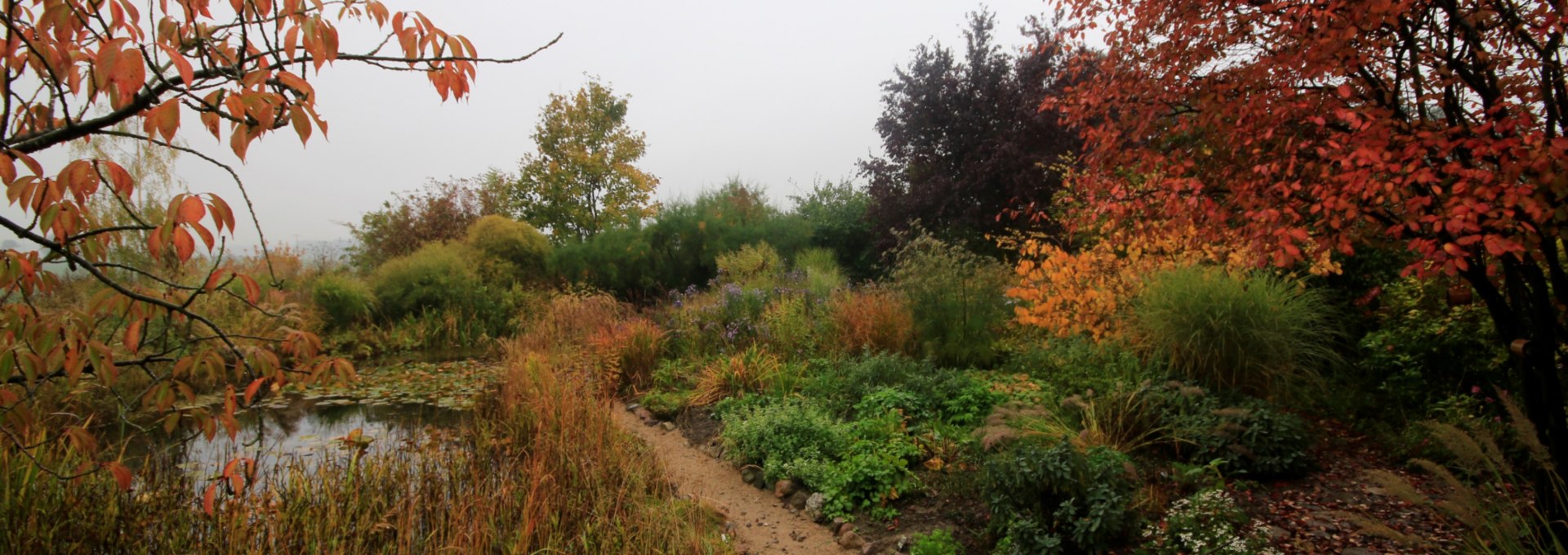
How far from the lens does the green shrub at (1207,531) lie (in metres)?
2.95

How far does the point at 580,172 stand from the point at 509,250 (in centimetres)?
493

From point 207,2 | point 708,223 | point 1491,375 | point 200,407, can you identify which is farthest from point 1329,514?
point 708,223

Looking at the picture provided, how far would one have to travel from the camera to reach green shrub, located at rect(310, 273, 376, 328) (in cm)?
1100

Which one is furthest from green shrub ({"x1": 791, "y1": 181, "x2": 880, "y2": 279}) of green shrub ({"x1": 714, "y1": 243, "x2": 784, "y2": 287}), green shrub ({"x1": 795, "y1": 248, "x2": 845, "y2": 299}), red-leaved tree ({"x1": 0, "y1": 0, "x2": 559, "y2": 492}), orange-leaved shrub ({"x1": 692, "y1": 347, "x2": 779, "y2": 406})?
red-leaved tree ({"x1": 0, "y1": 0, "x2": 559, "y2": 492})

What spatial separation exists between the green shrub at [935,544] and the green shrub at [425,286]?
33.1 ft

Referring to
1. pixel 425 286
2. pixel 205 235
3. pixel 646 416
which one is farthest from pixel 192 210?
pixel 425 286

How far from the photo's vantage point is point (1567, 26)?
211 centimetres

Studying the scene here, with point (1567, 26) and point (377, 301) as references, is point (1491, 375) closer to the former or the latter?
point (1567, 26)

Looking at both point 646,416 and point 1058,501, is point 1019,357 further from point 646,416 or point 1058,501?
point 646,416

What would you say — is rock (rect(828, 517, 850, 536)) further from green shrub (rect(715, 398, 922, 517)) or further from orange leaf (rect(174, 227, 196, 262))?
orange leaf (rect(174, 227, 196, 262))

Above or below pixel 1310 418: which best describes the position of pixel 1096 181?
above

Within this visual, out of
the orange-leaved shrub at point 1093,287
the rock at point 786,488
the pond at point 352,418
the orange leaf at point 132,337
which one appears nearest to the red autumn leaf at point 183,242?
the orange leaf at point 132,337

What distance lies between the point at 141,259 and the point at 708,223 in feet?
27.1

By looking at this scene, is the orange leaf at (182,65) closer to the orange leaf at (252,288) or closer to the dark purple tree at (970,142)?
the orange leaf at (252,288)
